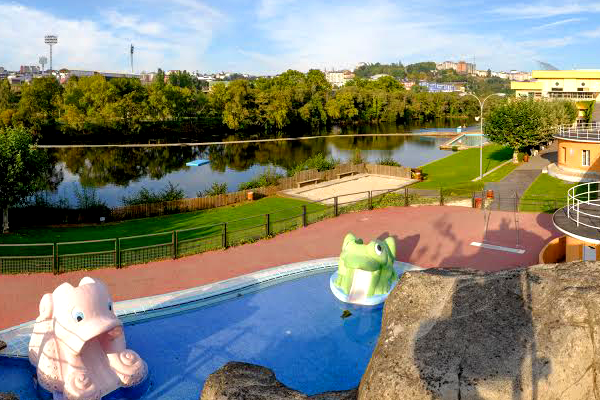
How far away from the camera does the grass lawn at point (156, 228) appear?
24.3m

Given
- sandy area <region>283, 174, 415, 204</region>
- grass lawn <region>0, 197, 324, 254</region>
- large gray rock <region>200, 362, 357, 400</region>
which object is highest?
sandy area <region>283, 174, 415, 204</region>

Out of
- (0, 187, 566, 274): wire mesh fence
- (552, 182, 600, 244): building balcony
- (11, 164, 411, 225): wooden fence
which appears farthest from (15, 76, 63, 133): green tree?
(552, 182, 600, 244): building balcony

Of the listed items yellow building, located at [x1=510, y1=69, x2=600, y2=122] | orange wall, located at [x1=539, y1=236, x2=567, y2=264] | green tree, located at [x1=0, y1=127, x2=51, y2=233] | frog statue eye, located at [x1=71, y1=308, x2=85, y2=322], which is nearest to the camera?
frog statue eye, located at [x1=71, y1=308, x2=85, y2=322]

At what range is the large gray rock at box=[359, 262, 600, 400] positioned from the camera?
A: 20.7 feet

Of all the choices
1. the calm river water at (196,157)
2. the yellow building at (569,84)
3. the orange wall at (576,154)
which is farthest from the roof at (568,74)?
the orange wall at (576,154)

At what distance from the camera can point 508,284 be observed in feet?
24.9

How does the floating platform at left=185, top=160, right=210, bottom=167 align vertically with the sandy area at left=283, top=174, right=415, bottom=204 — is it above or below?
above

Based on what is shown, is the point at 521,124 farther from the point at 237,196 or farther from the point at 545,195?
the point at 237,196

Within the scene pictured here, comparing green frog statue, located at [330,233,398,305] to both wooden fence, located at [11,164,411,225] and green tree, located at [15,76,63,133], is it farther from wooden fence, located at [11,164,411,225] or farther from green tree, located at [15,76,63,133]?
green tree, located at [15,76,63,133]

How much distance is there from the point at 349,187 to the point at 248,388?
31.2 m

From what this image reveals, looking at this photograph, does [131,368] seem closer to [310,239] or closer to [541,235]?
[310,239]

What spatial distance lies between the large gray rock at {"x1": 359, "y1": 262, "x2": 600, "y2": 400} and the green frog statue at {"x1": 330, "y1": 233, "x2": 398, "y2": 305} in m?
8.17

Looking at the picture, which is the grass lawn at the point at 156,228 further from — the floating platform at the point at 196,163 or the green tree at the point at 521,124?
the floating platform at the point at 196,163

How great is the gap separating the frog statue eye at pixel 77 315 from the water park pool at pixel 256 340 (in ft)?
7.77
